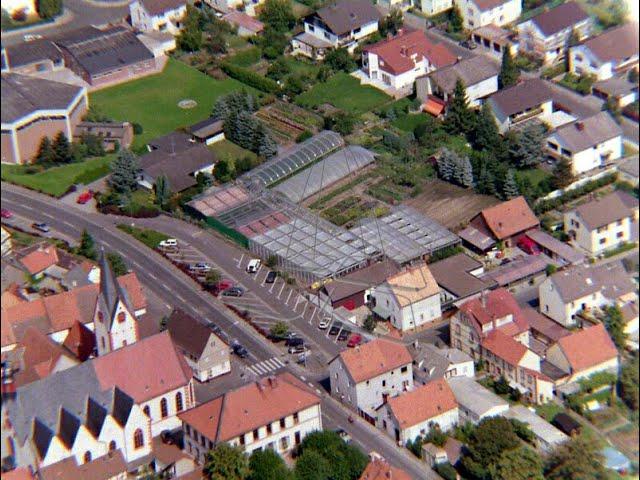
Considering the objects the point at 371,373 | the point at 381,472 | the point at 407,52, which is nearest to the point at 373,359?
the point at 371,373

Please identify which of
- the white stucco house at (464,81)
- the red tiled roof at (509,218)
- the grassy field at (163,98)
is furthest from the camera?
the white stucco house at (464,81)

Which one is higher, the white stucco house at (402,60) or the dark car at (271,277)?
the white stucco house at (402,60)

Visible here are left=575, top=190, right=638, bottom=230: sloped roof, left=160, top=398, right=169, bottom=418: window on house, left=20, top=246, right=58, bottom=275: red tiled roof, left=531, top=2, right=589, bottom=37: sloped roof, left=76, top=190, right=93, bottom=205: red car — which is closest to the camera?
left=160, top=398, right=169, bottom=418: window on house

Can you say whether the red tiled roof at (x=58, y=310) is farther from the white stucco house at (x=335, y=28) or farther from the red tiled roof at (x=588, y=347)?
the white stucco house at (x=335, y=28)

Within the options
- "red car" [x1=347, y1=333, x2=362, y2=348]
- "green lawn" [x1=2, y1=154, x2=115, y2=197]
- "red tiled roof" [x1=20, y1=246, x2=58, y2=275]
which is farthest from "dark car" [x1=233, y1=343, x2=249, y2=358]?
"green lawn" [x1=2, y1=154, x2=115, y2=197]

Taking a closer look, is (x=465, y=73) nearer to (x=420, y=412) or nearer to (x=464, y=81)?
(x=464, y=81)

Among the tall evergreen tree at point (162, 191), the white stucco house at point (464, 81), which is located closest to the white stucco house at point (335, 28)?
the white stucco house at point (464, 81)

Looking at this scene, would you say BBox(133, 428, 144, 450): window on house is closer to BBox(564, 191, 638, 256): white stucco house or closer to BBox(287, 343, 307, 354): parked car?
BBox(287, 343, 307, 354): parked car
